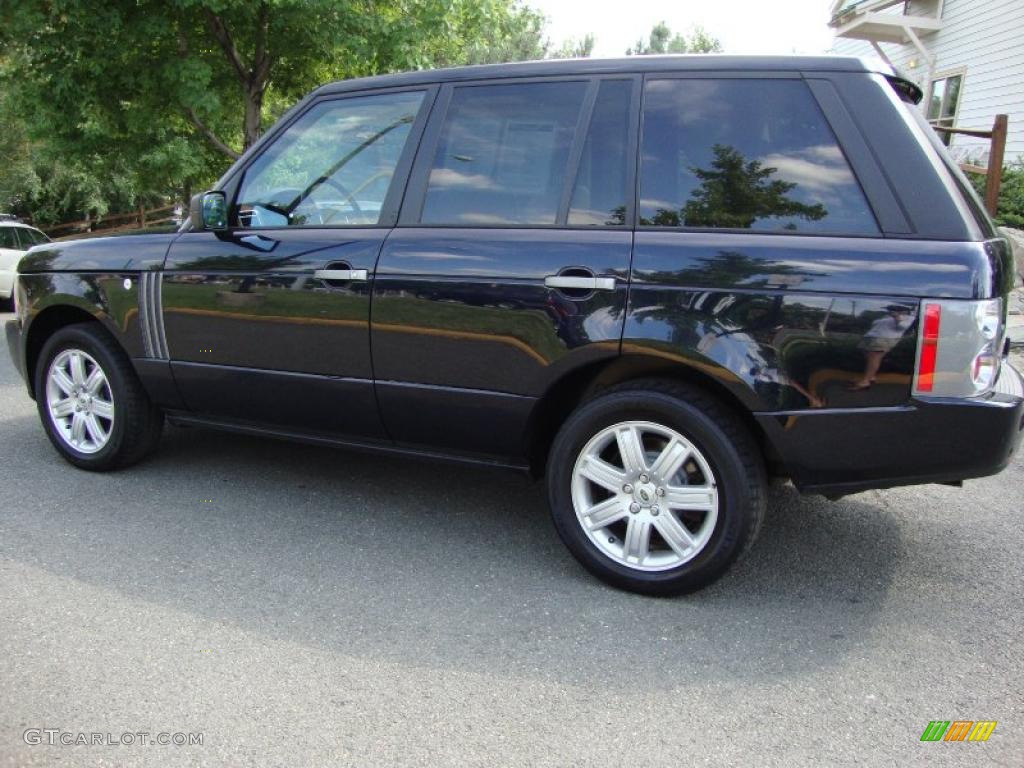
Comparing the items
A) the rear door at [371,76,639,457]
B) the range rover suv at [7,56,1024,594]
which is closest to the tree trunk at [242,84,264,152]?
the range rover suv at [7,56,1024,594]

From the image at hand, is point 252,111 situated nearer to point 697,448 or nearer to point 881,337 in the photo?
point 697,448

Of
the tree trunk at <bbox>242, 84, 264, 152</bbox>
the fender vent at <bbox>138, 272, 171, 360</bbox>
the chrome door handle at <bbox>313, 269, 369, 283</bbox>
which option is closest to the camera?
the chrome door handle at <bbox>313, 269, 369, 283</bbox>

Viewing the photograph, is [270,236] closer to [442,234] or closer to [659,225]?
[442,234]

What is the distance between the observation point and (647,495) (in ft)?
10.4

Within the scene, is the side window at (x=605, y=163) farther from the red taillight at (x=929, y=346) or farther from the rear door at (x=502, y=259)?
the red taillight at (x=929, y=346)

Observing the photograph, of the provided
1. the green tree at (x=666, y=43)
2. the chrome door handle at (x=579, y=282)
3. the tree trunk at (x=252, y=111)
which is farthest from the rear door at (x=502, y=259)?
the green tree at (x=666, y=43)

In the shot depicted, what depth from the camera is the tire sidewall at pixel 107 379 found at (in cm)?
433

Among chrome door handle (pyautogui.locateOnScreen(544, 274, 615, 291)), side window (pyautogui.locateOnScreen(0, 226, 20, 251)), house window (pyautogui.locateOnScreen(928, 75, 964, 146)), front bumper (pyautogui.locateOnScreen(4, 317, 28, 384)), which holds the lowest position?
front bumper (pyautogui.locateOnScreen(4, 317, 28, 384))

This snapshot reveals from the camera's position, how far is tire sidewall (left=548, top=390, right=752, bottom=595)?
3010 millimetres

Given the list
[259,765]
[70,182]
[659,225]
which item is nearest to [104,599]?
[259,765]

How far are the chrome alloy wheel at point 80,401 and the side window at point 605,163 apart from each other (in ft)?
8.68

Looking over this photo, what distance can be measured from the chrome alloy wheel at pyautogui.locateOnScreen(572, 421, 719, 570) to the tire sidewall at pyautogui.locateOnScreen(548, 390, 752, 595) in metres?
0.02

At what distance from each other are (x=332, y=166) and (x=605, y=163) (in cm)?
134

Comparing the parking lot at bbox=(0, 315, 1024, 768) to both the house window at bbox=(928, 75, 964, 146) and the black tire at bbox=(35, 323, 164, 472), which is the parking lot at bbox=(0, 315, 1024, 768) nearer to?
the black tire at bbox=(35, 323, 164, 472)
